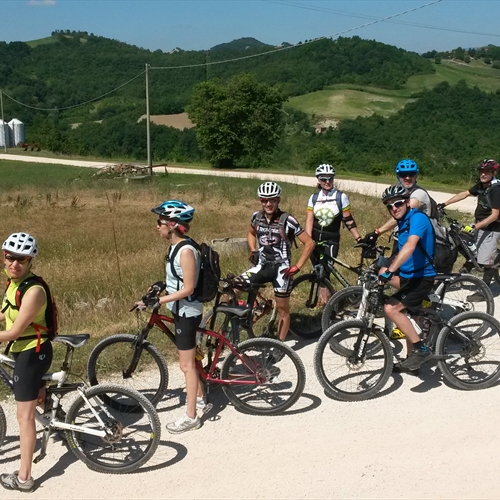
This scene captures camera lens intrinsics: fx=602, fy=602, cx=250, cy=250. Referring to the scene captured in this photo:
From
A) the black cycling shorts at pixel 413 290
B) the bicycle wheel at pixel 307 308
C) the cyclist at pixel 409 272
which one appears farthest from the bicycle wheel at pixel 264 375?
the bicycle wheel at pixel 307 308

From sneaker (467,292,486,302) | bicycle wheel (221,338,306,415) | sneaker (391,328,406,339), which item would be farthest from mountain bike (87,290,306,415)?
sneaker (467,292,486,302)

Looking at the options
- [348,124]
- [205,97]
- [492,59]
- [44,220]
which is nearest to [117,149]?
[348,124]

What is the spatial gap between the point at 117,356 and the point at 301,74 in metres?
114

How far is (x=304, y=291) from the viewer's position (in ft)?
24.3

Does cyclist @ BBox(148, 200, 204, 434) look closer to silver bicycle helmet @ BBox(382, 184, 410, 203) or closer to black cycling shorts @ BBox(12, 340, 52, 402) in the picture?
black cycling shorts @ BBox(12, 340, 52, 402)

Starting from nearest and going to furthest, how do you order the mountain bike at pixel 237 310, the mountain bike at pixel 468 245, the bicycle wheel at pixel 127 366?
the bicycle wheel at pixel 127 366 → the mountain bike at pixel 237 310 → the mountain bike at pixel 468 245

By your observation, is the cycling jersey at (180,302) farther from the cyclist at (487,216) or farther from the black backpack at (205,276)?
the cyclist at (487,216)

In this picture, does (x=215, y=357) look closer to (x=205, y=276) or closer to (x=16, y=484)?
(x=205, y=276)

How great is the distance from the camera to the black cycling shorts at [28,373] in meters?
3.92

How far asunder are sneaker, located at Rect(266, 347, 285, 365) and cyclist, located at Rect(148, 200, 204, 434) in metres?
0.62

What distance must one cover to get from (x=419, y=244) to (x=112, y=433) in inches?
119

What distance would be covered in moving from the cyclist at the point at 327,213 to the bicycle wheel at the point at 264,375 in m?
2.45

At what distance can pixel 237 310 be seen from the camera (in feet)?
16.7

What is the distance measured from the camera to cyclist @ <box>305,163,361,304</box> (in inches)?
286
